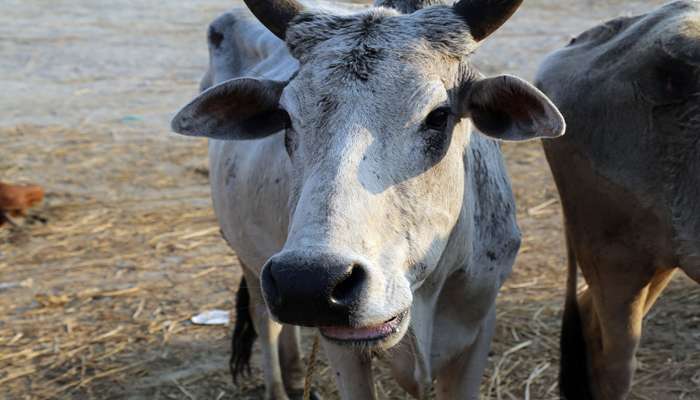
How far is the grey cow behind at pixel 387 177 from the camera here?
2.97 m

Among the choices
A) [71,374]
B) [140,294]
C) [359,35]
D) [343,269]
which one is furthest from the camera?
[140,294]

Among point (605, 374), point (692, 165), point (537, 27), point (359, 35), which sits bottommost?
point (537, 27)

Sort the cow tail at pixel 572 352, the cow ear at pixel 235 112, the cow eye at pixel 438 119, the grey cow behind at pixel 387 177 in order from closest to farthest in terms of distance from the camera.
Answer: the grey cow behind at pixel 387 177, the cow eye at pixel 438 119, the cow ear at pixel 235 112, the cow tail at pixel 572 352

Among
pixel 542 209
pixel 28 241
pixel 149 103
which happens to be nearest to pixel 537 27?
pixel 149 103

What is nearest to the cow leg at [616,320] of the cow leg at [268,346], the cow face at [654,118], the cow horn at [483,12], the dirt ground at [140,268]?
the cow face at [654,118]

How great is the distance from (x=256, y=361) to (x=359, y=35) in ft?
9.52

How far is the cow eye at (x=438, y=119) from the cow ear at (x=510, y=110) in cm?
14

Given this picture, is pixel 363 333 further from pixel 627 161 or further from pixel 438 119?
pixel 627 161

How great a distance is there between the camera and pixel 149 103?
35.4 ft

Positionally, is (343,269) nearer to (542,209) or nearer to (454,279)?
(454,279)

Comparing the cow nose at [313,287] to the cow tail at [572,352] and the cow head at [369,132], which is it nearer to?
the cow head at [369,132]

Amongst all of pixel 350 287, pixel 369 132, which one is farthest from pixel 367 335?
pixel 369 132

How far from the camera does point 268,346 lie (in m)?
5.38

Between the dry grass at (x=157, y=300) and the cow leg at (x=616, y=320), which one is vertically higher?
the cow leg at (x=616, y=320)
